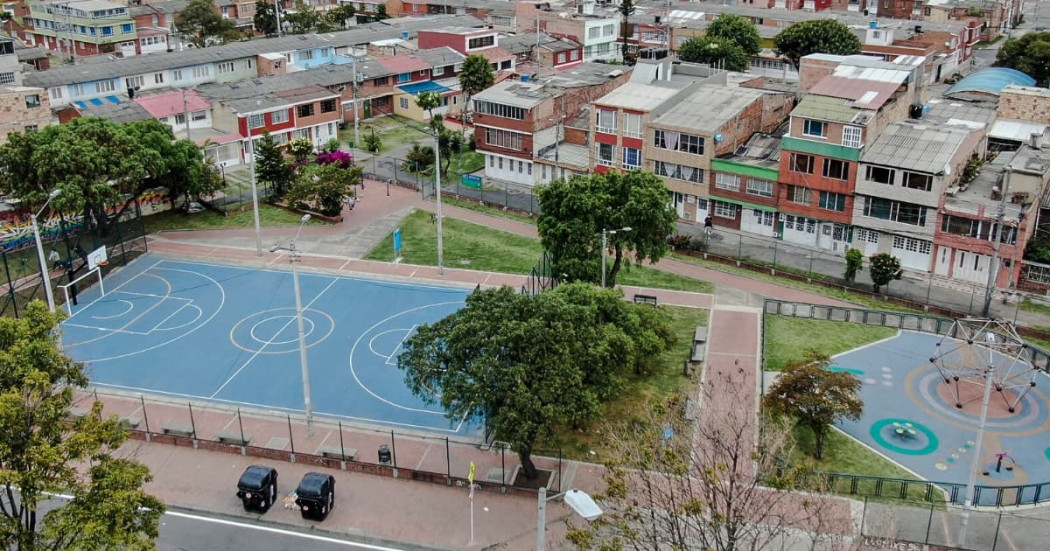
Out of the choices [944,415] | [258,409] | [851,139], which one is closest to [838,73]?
[851,139]

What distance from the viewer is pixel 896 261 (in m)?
61.1

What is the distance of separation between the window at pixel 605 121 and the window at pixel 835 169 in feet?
56.0

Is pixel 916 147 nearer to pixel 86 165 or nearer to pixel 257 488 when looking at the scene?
pixel 257 488

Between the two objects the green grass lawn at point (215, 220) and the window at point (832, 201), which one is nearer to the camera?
the window at point (832, 201)

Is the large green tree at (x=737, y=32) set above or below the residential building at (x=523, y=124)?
above

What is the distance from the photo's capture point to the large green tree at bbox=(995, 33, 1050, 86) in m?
106

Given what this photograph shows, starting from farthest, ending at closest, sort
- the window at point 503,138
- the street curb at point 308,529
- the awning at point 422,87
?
1. the awning at point 422,87
2. the window at point 503,138
3. the street curb at point 308,529

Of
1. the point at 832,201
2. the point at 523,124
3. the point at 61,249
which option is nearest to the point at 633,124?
the point at 523,124

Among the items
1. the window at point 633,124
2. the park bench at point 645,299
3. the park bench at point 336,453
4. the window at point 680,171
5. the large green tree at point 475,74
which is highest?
the large green tree at point 475,74

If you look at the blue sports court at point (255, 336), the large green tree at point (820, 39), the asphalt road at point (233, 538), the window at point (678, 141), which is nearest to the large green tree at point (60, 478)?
the asphalt road at point (233, 538)

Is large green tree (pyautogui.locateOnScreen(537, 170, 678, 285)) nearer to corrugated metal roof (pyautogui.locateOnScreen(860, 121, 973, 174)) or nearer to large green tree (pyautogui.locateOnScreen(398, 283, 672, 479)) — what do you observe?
large green tree (pyautogui.locateOnScreen(398, 283, 672, 479))

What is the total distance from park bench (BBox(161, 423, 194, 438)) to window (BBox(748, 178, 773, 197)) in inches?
1741

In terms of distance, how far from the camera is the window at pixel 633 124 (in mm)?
73875

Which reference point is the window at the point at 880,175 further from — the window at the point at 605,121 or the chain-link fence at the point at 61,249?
the chain-link fence at the point at 61,249
